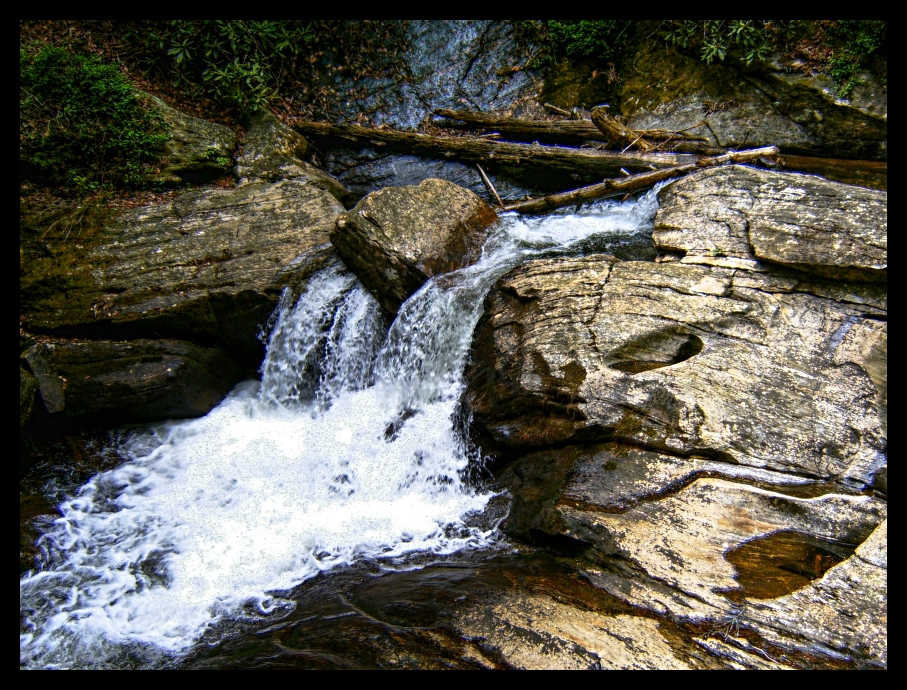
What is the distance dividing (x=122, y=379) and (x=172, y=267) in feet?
5.14

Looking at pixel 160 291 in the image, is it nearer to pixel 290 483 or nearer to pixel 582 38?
pixel 290 483

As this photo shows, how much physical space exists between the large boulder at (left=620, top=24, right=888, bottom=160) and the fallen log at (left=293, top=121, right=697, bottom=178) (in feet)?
3.42

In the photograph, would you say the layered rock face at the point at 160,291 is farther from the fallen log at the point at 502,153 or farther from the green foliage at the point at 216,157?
the fallen log at the point at 502,153

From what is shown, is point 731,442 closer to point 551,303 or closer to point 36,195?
point 551,303

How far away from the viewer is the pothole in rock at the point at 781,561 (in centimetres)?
339

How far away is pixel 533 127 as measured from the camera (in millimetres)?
8648

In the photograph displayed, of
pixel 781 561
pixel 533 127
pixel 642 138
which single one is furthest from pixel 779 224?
pixel 533 127

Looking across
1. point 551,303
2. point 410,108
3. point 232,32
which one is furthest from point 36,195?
point 551,303

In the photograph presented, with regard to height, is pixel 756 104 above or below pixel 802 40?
below

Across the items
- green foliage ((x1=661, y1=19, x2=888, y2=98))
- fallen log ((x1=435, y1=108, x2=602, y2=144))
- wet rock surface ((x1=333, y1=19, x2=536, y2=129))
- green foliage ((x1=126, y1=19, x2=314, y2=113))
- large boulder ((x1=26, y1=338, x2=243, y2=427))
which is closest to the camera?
large boulder ((x1=26, y1=338, x2=243, y2=427))

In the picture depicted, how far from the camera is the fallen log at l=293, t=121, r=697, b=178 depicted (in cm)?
778

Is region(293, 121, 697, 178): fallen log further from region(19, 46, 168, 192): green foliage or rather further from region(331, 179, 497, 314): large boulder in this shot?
region(19, 46, 168, 192): green foliage

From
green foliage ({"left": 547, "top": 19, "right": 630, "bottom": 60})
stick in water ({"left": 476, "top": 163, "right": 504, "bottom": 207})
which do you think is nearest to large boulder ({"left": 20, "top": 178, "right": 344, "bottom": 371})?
stick in water ({"left": 476, "top": 163, "right": 504, "bottom": 207})
